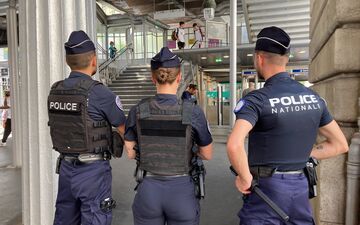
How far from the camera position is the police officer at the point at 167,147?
6.50ft

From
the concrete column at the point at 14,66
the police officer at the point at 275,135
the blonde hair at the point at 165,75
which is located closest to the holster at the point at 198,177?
the police officer at the point at 275,135

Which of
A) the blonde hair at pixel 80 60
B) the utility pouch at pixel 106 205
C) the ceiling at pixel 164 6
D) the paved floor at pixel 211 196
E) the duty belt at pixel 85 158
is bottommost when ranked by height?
the paved floor at pixel 211 196

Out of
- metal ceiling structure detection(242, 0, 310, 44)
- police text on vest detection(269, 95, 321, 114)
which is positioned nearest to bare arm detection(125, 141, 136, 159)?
police text on vest detection(269, 95, 321, 114)

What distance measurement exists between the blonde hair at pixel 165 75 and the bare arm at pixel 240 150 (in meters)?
0.59

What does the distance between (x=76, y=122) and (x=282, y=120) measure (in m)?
1.39

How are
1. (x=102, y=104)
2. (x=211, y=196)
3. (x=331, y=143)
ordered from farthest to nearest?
(x=211, y=196) < (x=102, y=104) < (x=331, y=143)

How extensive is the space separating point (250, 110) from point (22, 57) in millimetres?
2458

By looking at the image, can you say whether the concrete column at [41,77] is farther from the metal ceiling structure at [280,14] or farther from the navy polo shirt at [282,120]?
the metal ceiling structure at [280,14]

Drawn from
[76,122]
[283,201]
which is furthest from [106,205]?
[283,201]

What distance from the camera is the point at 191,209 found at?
201 cm

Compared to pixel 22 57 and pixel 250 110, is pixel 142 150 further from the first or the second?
pixel 22 57

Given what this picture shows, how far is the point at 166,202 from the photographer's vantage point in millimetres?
1971

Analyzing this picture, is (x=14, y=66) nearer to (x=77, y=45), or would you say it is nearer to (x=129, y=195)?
(x=129, y=195)

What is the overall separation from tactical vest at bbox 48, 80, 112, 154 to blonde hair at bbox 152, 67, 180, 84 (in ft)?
1.62
